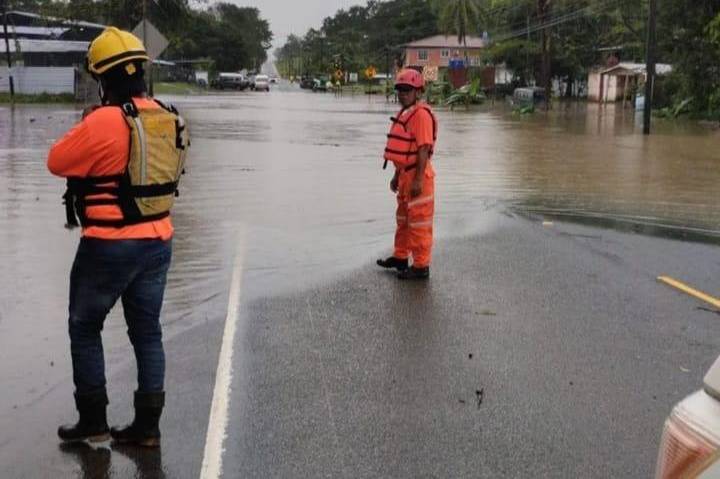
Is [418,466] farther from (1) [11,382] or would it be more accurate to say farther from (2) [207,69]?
(2) [207,69]

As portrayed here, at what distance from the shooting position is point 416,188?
25.6 ft

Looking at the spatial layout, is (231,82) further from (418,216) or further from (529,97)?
(418,216)

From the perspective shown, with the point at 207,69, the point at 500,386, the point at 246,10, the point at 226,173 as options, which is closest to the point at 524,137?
the point at 226,173

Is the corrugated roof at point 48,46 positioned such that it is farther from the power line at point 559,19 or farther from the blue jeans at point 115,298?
the blue jeans at point 115,298

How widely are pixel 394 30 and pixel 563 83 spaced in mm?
67039

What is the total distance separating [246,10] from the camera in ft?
586

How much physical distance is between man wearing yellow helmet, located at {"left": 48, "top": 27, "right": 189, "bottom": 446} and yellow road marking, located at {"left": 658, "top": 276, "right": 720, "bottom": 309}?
191 inches

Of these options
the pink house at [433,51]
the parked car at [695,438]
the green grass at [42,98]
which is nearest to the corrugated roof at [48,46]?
the green grass at [42,98]

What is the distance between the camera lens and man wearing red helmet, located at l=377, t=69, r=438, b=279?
778cm

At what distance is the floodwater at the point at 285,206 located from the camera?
6.80 meters

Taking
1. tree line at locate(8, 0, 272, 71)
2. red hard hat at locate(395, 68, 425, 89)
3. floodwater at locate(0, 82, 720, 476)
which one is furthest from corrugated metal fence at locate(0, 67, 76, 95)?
red hard hat at locate(395, 68, 425, 89)

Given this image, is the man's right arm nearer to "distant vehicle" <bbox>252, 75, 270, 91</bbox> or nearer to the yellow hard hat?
the yellow hard hat

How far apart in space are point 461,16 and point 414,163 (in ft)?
276

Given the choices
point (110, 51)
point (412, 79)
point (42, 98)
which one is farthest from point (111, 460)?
point (42, 98)
